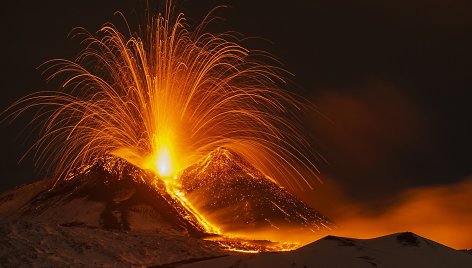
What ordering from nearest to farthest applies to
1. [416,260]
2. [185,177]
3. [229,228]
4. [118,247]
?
[416,260] → [118,247] → [229,228] → [185,177]

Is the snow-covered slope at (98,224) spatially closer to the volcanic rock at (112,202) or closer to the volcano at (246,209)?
the volcanic rock at (112,202)

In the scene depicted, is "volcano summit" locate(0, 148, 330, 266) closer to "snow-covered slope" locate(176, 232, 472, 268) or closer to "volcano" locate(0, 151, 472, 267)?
"volcano" locate(0, 151, 472, 267)

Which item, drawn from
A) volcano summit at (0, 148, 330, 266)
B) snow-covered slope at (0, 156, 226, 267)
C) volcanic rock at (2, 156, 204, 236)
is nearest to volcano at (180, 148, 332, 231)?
volcano summit at (0, 148, 330, 266)

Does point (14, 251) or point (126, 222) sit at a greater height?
point (126, 222)

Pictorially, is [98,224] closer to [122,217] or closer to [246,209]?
[122,217]

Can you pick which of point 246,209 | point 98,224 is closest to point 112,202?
point 98,224

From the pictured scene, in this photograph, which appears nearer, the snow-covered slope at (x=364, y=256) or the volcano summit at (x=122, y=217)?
the snow-covered slope at (x=364, y=256)

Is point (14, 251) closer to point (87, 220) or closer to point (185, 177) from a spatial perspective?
point (87, 220)

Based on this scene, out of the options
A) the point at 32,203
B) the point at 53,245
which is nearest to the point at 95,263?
the point at 53,245

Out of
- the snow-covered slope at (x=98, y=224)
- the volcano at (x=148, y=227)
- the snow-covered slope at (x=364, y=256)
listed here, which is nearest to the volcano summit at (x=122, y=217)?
the snow-covered slope at (x=98, y=224)
